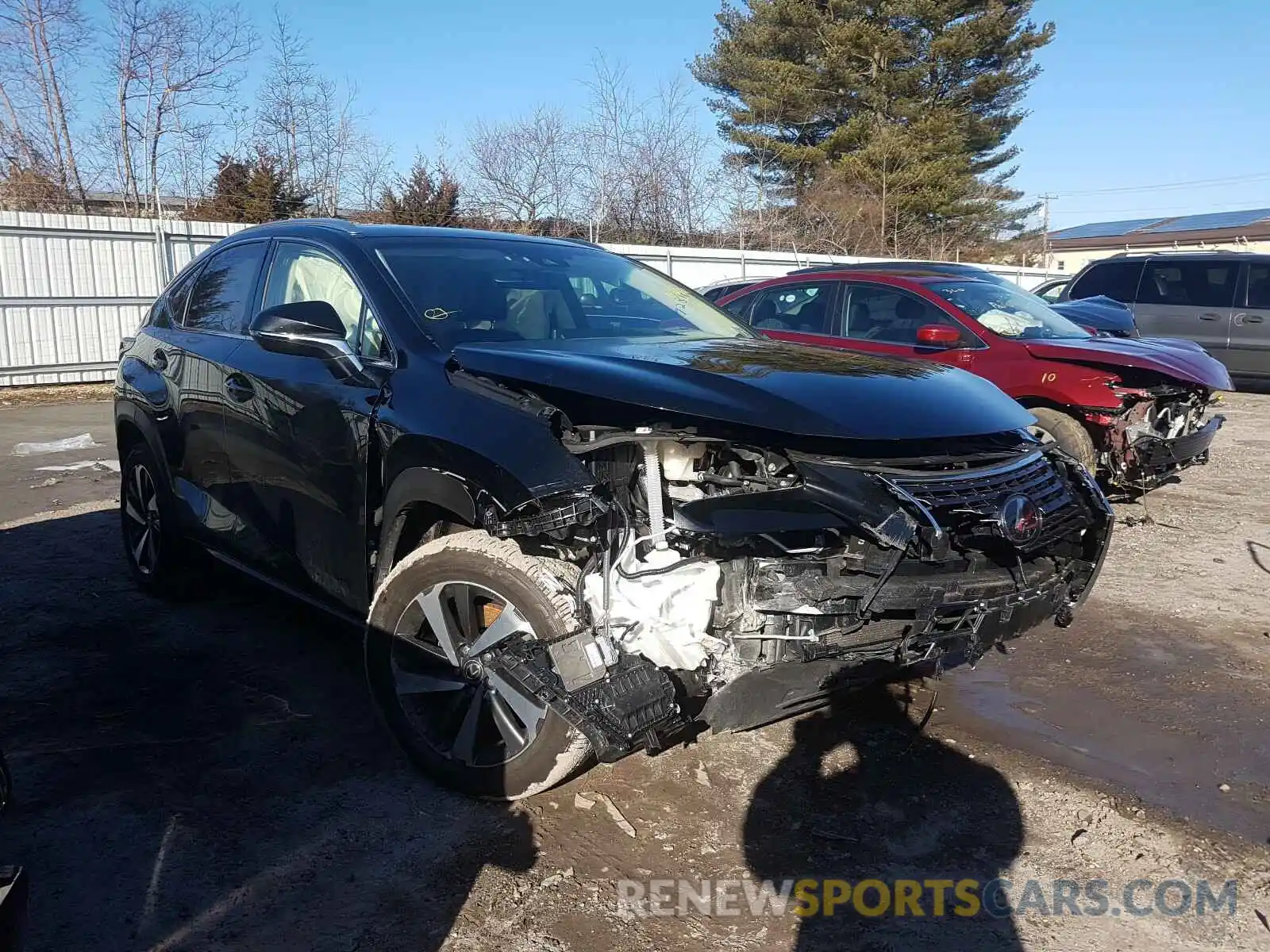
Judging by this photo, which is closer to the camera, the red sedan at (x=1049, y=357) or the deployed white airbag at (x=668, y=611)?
the deployed white airbag at (x=668, y=611)

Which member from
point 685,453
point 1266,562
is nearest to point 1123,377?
point 1266,562

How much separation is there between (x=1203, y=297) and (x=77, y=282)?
15.6 meters

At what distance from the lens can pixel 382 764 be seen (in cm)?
343

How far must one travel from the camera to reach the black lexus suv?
2.67 m

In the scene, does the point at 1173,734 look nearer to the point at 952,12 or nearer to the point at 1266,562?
the point at 1266,562

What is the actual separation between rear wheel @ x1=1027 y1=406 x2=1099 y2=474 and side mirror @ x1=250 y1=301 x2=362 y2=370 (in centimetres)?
498

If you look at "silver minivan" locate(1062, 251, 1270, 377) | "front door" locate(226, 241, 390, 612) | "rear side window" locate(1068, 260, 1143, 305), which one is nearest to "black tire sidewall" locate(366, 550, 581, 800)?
"front door" locate(226, 241, 390, 612)

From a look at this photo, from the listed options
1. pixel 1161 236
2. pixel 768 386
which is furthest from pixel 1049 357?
pixel 1161 236

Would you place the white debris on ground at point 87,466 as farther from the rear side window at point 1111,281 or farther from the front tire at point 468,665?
the rear side window at point 1111,281

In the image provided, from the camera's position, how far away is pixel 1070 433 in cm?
684

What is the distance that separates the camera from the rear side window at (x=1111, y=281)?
520 inches

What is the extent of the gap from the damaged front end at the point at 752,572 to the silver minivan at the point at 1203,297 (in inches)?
448

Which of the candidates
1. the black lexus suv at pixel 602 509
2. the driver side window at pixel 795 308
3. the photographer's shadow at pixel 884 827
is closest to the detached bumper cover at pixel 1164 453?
the driver side window at pixel 795 308

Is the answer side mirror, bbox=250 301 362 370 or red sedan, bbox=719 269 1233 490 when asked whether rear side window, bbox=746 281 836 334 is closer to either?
red sedan, bbox=719 269 1233 490
